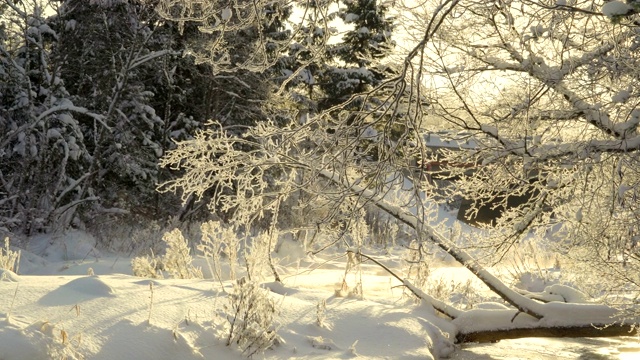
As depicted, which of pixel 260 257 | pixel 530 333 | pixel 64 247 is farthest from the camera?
pixel 64 247

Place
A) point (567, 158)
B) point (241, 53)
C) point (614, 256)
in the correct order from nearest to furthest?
point (567, 158)
point (614, 256)
point (241, 53)

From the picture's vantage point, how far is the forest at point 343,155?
4.79 m

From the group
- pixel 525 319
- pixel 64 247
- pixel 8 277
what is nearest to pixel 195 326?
pixel 8 277

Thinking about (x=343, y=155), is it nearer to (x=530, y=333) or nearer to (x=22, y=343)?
(x=22, y=343)

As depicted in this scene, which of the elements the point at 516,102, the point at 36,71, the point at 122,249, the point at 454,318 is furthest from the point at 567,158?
the point at 36,71

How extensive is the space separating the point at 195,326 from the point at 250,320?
398 millimetres

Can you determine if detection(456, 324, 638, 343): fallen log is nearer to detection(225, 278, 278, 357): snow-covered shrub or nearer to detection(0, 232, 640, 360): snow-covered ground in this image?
detection(0, 232, 640, 360): snow-covered ground

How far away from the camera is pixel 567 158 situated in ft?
18.8

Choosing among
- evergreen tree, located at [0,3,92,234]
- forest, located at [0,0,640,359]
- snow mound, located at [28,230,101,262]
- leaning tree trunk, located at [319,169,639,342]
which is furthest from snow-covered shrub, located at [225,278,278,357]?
evergreen tree, located at [0,3,92,234]

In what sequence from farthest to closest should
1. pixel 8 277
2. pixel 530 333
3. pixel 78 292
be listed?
pixel 530 333
pixel 8 277
pixel 78 292

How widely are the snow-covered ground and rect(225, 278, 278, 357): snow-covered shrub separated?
76mm

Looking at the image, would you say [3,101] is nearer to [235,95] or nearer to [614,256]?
[235,95]

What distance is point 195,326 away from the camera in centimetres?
490

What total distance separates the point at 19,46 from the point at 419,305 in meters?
10.1
